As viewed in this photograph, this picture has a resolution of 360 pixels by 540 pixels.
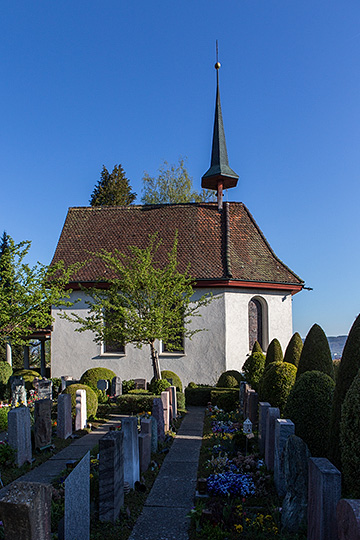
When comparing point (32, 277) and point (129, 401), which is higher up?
point (32, 277)

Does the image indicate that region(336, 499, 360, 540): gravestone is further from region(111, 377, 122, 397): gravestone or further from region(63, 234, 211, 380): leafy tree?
region(111, 377, 122, 397): gravestone

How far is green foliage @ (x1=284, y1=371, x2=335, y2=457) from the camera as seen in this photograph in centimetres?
805

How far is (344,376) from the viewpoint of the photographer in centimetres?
696

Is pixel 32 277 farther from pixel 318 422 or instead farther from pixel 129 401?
pixel 318 422

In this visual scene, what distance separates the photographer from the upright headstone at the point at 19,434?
30.5ft

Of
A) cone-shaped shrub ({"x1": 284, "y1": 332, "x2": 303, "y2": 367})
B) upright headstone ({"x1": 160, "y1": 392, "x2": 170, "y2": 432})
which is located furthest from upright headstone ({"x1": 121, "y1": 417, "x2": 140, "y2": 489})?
cone-shaped shrub ({"x1": 284, "y1": 332, "x2": 303, "y2": 367})

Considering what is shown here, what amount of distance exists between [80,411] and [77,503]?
314 inches

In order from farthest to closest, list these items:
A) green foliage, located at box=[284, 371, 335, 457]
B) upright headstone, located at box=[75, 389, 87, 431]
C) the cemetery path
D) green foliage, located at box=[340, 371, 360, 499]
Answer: upright headstone, located at box=[75, 389, 87, 431] < green foliage, located at box=[284, 371, 335, 457] < the cemetery path < green foliage, located at box=[340, 371, 360, 499]

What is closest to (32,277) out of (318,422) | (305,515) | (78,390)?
(78,390)

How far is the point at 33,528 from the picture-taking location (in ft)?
12.7

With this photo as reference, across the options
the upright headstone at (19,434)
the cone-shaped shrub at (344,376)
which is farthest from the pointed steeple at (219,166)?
the cone-shaped shrub at (344,376)

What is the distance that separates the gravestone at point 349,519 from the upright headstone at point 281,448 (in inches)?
128

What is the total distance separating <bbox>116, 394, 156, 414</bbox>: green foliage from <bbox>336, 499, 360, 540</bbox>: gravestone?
39.1ft

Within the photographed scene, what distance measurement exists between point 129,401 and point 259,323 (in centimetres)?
944
